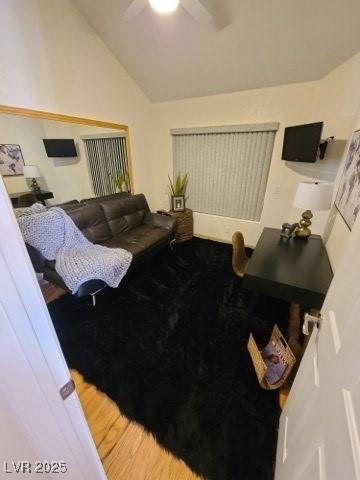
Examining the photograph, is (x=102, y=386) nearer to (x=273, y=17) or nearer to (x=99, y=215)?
(x=99, y=215)

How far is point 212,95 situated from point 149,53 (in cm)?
101

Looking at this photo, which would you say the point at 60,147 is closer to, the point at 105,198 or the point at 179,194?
the point at 105,198

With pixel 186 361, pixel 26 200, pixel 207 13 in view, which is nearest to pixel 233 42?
pixel 207 13

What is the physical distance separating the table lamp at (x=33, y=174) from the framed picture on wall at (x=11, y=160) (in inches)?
1.7

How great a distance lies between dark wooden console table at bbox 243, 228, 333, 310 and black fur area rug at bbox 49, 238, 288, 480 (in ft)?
1.92

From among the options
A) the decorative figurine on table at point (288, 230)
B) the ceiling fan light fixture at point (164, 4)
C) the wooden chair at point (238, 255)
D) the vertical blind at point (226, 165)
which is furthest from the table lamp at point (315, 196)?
the ceiling fan light fixture at point (164, 4)

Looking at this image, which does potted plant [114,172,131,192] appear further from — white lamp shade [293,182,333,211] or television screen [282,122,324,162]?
white lamp shade [293,182,333,211]

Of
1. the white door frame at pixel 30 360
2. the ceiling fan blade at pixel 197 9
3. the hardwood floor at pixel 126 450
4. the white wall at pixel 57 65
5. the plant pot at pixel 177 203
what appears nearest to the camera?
the white door frame at pixel 30 360

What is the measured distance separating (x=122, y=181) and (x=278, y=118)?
8.16ft

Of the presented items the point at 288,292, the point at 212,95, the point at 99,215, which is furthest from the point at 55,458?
the point at 212,95

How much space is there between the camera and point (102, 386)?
4.60ft

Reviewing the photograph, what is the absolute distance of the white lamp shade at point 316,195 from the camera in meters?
1.62

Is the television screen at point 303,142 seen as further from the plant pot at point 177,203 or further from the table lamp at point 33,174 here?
the table lamp at point 33,174

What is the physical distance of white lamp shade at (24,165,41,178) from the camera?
2137mm
